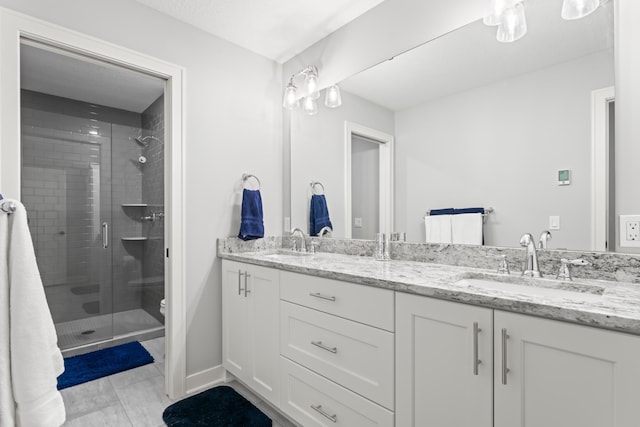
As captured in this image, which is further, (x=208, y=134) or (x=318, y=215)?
(x=318, y=215)

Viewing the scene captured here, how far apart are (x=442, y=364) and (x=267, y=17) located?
2.16 meters

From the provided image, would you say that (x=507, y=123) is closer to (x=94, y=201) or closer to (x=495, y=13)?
(x=495, y=13)

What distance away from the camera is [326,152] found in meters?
2.40

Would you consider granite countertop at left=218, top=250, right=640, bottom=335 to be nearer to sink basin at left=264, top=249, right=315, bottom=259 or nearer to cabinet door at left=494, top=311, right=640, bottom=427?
cabinet door at left=494, top=311, right=640, bottom=427

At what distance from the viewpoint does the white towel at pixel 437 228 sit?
1.71 metres

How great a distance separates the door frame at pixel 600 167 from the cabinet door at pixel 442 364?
0.69m

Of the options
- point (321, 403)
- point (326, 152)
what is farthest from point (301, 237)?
point (321, 403)

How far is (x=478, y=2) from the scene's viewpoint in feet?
5.15

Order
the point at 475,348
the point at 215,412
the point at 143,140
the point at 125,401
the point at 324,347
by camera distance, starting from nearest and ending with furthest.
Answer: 1. the point at 475,348
2. the point at 324,347
3. the point at 215,412
4. the point at 125,401
5. the point at 143,140

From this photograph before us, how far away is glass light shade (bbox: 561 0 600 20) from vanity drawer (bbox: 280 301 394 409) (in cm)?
146

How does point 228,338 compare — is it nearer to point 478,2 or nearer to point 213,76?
point 213,76

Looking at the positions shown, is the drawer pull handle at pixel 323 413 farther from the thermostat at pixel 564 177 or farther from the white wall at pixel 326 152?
the thermostat at pixel 564 177

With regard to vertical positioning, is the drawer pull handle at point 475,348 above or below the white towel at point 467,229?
below

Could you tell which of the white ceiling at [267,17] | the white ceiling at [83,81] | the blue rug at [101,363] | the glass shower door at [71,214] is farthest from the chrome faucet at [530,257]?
the glass shower door at [71,214]
